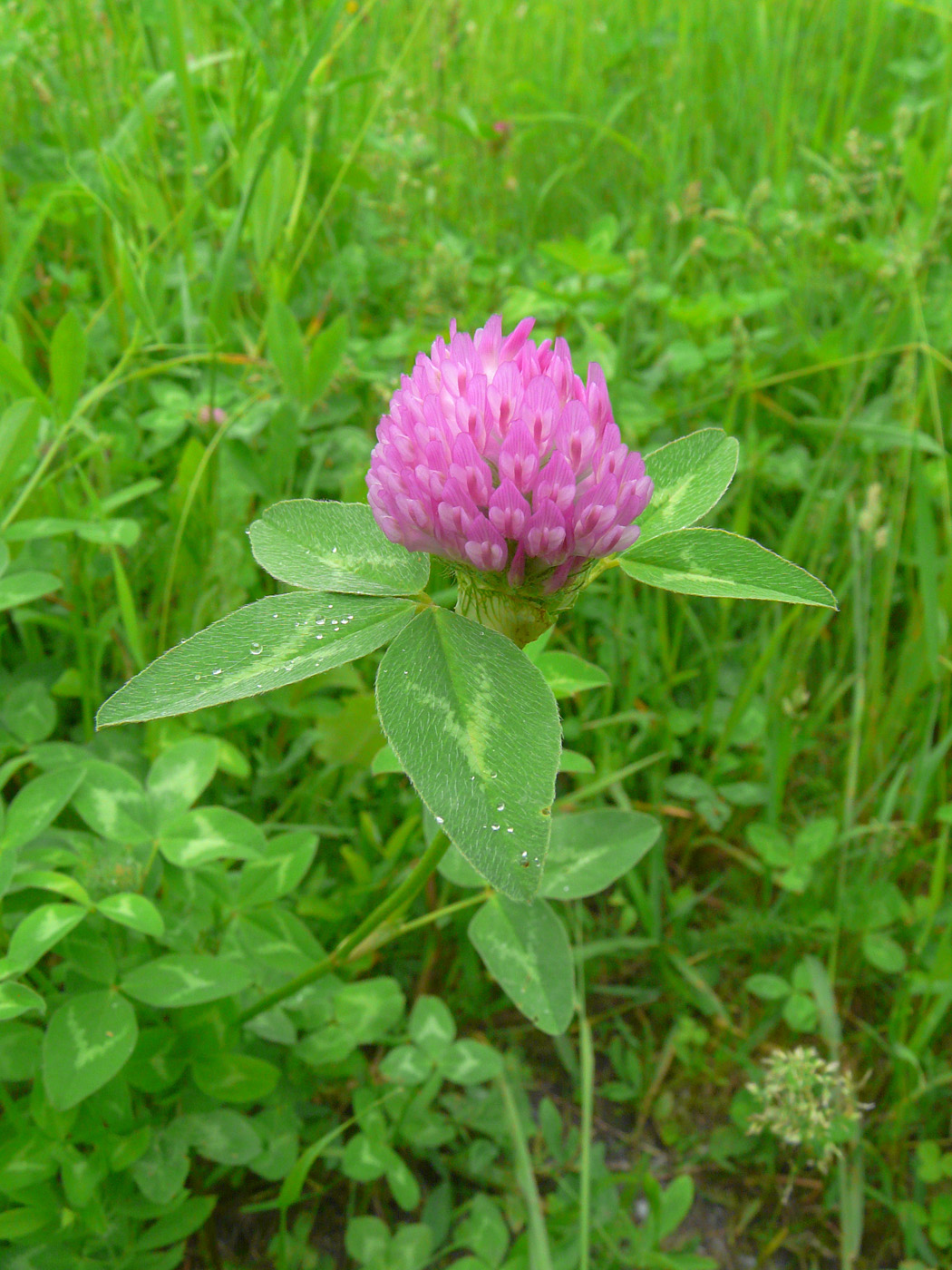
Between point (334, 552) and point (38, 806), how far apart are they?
18.5 inches

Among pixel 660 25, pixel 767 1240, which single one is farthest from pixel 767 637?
pixel 660 25

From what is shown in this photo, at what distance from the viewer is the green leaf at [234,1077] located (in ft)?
3.76

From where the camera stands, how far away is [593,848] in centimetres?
118

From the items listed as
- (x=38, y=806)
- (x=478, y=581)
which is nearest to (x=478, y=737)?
(x=478, y=581)

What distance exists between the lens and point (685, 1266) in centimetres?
126

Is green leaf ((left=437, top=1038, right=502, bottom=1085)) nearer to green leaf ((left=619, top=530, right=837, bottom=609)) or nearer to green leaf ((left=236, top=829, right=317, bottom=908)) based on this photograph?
green leaf ((left=236, top=829, right=317, bottom=908))

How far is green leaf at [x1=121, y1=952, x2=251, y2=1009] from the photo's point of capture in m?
1.03

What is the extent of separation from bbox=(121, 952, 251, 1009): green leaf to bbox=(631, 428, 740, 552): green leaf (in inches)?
25.2

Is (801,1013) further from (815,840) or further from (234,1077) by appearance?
(234,1077)

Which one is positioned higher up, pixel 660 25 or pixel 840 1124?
pixel 660 25

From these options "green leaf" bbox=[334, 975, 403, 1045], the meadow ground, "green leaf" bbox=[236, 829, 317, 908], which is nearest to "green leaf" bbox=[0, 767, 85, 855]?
the meadow ground

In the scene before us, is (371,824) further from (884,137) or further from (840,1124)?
(884,137)

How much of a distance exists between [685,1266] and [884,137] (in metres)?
3.20

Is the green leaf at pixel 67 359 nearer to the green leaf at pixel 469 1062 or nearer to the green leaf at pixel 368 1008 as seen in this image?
the green leaf at pixel 368 1008
